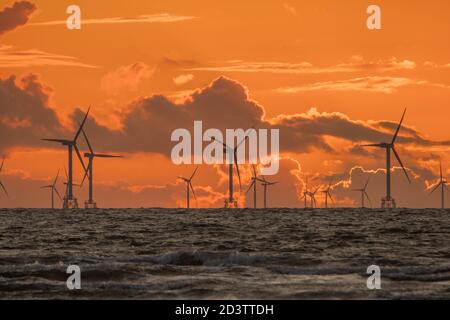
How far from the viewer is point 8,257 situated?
5144 centimetres

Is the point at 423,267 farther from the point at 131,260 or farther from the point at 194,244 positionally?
the point at 194,244

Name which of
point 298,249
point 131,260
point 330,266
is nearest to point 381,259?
point 330,266

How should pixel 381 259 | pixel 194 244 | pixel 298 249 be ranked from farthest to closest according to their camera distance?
pixel 194 244 < pixel 298 249 < pixel 381 259

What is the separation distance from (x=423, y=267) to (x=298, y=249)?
17705mm
